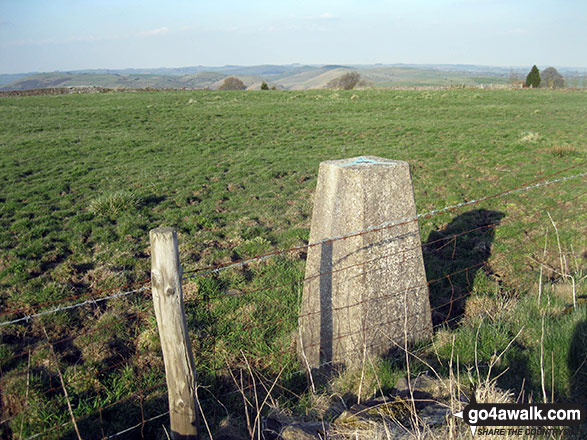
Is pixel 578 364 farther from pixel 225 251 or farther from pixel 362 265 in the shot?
pixel 225 251

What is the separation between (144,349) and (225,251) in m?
2.21

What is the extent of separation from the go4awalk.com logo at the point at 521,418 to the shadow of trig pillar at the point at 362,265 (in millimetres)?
1246

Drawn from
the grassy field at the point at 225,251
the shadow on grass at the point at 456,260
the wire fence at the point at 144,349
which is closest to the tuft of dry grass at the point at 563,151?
the grassy field at the point at 225,251

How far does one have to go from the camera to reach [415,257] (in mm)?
3805

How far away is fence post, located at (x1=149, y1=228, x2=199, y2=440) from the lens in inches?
88.7

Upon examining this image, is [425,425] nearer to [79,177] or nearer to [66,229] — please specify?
[66,229]

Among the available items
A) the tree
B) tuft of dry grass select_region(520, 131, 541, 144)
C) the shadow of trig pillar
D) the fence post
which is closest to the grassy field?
tuft of dry grass select_region(520, 131, 541, 144)

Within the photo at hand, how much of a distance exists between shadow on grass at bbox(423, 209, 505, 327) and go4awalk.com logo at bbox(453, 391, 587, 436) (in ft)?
6.08

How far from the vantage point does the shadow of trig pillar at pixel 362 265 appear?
11.6ft

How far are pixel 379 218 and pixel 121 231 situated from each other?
4.70 metres

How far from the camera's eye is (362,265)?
3523mm

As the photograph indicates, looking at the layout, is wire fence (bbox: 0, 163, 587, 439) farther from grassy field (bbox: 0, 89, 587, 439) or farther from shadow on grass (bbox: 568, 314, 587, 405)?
shadow on grass (bbox: 568, 314, 587, 405)

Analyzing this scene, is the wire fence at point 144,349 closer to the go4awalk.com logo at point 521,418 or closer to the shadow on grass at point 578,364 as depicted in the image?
the shadow on grass at point 578,364

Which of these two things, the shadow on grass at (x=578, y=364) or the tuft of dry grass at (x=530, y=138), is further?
the tuft of dry grass at (x=530, y=138)
